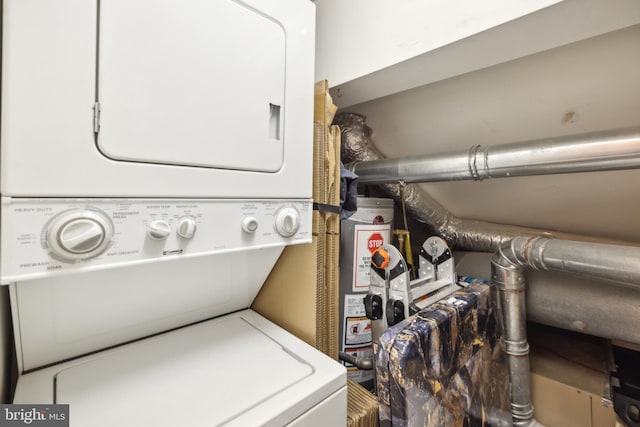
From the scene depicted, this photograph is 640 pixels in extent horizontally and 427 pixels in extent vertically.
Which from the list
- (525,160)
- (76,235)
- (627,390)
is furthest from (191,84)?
(627,390)

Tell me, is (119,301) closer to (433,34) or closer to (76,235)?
(76,235)

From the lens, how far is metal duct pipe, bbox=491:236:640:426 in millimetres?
1281

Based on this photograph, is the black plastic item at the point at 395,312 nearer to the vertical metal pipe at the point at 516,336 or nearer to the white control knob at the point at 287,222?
the white control knob at the point at 287,222

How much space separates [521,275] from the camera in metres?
1.49

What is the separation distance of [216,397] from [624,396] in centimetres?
182

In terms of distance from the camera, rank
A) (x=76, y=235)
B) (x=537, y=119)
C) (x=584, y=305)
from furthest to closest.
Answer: (x=584, y=305), (x=537, y=119), (x=76, y=235)

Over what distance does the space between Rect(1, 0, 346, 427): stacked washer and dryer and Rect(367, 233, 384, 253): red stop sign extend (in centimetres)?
71

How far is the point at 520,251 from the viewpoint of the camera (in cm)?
143

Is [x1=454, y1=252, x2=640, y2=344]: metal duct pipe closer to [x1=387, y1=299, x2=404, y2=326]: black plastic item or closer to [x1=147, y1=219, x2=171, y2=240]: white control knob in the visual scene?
[x1=387, y1=299, x2=404, y2=326]: black plastic item

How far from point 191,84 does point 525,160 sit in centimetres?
136

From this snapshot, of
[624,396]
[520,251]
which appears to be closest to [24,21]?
[520,251]

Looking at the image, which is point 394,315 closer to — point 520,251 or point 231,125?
point 520,251

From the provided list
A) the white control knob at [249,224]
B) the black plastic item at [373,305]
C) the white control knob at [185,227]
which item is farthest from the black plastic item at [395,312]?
the white control knob at [185,227]

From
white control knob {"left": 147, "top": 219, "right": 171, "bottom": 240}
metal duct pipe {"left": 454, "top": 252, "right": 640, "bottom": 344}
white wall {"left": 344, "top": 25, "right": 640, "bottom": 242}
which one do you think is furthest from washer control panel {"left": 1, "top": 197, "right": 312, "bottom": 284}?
metal duct pipe {"left": 454, "top": 252, "right": 640, "bottom": 344}
